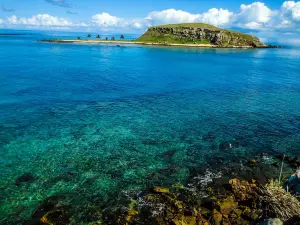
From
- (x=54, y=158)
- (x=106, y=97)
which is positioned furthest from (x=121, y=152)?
(x=106, y=97)

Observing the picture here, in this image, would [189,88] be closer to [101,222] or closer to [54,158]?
[54,158]

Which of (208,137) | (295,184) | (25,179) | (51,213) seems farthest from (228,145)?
(25,179)

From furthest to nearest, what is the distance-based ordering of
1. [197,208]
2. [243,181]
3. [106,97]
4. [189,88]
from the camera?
[189,88], [106,97], [243,181], [197,208]

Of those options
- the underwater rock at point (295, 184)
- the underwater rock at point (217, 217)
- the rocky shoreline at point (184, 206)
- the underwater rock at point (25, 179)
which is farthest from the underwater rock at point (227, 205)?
the underwater rock at point (25, 179)

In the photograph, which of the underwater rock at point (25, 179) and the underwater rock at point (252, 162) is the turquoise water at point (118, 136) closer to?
the underwater rock at point (25, 179)

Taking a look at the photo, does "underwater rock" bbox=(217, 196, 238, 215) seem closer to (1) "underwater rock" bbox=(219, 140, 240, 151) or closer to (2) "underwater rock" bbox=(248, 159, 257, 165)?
(2) "underwater rock" bbox=(248, 159, 257, 165)

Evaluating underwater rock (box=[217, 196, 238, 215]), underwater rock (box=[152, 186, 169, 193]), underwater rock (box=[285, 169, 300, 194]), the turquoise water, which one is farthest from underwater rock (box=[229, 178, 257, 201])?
underwater rock (box=[152, 186, 169, 193])
